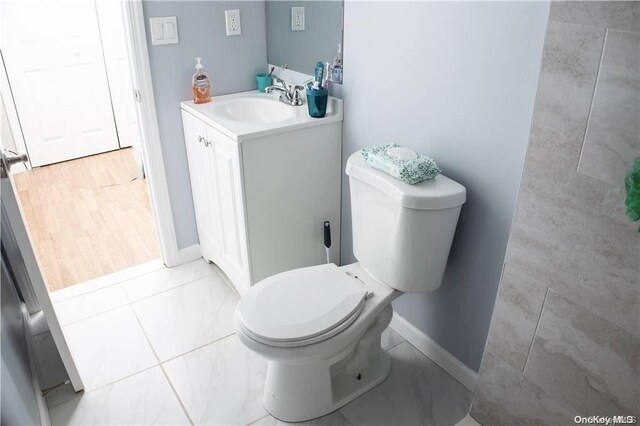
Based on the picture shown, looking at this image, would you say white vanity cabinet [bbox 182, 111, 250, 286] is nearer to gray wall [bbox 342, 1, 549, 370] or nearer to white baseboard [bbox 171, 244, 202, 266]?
white baseboard [bbox 171, 244, 202, 266]

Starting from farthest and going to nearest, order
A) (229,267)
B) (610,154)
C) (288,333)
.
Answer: (229,267), (288,333), (610,154)

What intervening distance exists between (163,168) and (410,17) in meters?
1.31

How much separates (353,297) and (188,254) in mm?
1242

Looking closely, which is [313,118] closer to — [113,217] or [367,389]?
[367,389]

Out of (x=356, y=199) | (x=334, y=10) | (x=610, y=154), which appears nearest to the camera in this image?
(x=610, y=154)

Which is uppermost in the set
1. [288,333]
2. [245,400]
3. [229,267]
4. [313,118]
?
[313,118]

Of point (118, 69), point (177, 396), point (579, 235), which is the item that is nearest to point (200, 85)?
point (177, 396)

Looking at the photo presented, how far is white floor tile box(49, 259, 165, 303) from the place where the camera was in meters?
2.31

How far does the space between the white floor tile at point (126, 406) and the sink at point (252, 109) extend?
1.13 meters

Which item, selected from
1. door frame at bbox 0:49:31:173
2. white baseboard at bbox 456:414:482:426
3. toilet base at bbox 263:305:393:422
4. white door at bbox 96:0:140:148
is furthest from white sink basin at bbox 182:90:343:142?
door frame at bbox 0:49:31:173

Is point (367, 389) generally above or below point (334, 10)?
below

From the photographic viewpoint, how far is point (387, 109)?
5.86 feet

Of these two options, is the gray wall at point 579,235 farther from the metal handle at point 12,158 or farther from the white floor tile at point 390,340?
the metal handle at point 12,158

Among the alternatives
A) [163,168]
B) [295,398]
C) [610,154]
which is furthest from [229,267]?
[610,154]
